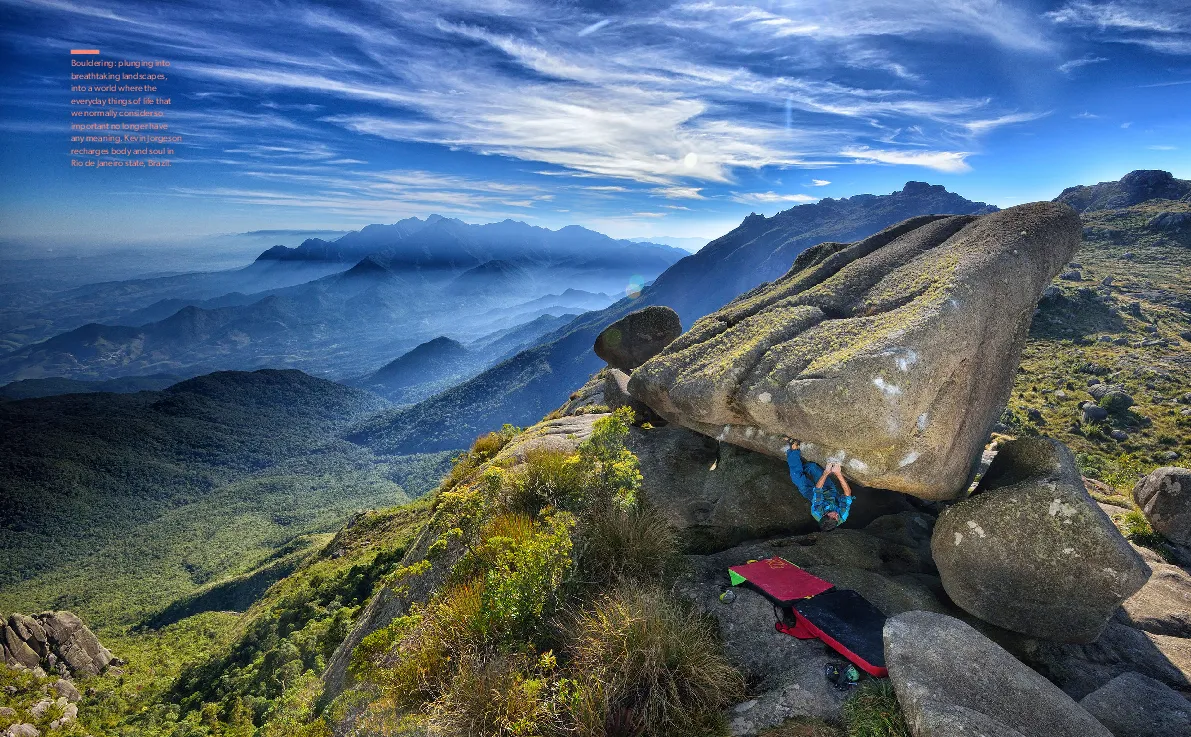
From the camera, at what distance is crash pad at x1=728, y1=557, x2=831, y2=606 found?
8898mm

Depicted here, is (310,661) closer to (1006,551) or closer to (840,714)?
(840,714)

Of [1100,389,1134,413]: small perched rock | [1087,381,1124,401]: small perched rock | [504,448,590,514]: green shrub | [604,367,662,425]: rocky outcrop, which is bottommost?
[1100,389,1134,413]: small perched rock

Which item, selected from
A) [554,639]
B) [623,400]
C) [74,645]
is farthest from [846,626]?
[74,645]

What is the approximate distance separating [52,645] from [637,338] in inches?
3526

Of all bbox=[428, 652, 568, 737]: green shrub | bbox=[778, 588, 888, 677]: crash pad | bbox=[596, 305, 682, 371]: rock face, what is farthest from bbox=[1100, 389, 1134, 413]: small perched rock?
bbox=[428, 652, 568, 737]: green shrub

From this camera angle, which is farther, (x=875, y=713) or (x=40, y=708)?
(x=40, y=708)

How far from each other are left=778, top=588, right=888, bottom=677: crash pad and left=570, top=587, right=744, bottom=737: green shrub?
1635 mm

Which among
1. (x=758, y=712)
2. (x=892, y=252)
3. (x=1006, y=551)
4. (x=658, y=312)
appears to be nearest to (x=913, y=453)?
(x=1006, y=551)

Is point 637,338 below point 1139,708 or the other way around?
the other way around

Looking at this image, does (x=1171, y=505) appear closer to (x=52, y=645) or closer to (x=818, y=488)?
(x=818, y=488)

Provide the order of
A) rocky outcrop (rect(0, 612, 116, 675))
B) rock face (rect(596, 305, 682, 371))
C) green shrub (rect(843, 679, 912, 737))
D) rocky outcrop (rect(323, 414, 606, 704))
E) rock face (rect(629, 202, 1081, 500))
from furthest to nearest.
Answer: rocky outcrop (rect(0, 612, 116, 675)), rock face (rect(596, 305, 682, 371)), rocky outcrop (rect(323, 414, 606, 704)), rock face (rect(629, 202, 1081, 500)), green shrub (rect(843, 679, 912, 737))

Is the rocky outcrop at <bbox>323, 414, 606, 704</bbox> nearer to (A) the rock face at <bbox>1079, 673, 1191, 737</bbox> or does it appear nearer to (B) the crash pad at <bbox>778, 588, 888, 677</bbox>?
(B) the crash pad at <bbox>778, 588, 888, 677</bbox>

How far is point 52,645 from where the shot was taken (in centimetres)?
6256

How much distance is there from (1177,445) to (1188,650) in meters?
56.3
